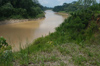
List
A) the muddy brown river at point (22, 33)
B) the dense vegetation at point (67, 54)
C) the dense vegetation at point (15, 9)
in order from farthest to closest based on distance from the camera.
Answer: the dense vegetation at point (15, 9), the muddy brown river at point (22, 33), the dense vegetation at point (67, 54)

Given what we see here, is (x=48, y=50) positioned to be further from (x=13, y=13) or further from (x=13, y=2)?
(x=13, y=2)

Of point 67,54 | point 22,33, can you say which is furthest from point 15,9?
point 67,54

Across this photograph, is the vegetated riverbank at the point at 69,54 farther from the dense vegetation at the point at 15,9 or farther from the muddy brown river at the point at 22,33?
the dense vegetation at the point at 15,9

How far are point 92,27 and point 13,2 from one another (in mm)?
20279

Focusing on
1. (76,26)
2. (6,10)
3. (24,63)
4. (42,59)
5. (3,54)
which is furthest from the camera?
(6,10)

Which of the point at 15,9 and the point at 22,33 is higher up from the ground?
the point at 15,9

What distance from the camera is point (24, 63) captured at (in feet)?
9.93

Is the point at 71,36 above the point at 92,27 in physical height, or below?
below

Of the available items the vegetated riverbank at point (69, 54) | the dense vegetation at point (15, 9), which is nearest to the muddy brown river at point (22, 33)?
the vegetated riverbank at point (69, 54)

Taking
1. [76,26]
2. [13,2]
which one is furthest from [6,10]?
[76,26]

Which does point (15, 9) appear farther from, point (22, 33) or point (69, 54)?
point (69, 54)

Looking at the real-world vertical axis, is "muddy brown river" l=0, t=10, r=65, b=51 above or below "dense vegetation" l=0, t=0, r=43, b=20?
below

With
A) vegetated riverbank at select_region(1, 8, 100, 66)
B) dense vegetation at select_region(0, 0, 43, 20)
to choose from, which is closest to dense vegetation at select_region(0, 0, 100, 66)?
vegetated riverbank at select_region(1, 8, 100, 66)

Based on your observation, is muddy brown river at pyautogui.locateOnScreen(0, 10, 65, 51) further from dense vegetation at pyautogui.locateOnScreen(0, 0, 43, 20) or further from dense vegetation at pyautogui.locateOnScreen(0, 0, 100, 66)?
dense vegetation at pyautogui.locateOnScreen(0, 0, 43, 20)
